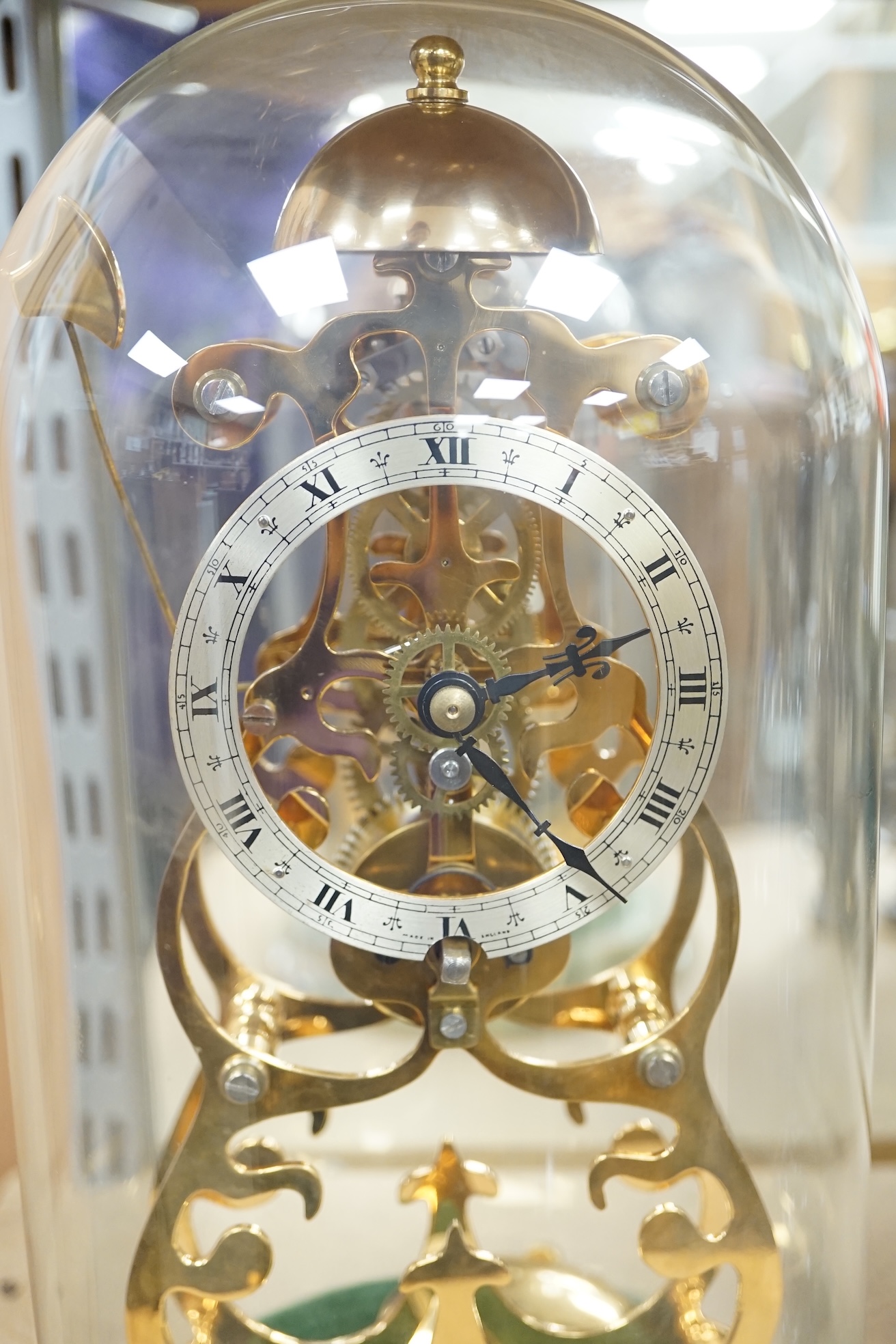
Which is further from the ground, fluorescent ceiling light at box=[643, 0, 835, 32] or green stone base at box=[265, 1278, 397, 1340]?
fluorescent ceiling light at box=[643, 0, 835, 32]

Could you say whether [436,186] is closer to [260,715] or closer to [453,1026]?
[260,715]

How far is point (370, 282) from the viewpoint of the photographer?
727mm

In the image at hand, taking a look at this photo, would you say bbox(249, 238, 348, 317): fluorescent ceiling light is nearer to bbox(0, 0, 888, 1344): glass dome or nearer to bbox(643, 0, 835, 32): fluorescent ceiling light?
bbox(0, 0, 888, 1344): glass dome

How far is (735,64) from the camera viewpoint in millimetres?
1061

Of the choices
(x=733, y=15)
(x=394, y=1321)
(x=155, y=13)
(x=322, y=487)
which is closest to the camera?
(x=322, y=487)

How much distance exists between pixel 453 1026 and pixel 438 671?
203mm

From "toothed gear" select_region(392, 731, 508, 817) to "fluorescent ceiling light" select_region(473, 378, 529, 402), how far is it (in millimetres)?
182

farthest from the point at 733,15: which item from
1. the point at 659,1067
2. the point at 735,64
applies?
the point at 659,1067

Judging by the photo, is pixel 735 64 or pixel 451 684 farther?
pixel 735 64

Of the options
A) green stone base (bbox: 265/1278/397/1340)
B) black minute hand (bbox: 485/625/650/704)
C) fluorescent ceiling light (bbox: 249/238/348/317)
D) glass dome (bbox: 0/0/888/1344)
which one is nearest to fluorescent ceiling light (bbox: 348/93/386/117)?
glass dome (bbox: 0/0/888/1344)

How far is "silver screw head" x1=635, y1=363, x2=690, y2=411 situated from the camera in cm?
67

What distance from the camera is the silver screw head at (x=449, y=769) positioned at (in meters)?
0.67

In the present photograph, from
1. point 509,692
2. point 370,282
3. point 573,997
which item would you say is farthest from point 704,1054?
point 370,282

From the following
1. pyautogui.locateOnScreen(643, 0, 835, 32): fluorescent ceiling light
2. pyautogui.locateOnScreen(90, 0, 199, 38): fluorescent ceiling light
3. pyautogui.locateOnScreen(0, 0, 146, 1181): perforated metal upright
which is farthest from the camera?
pyautogui.locateOnScreen(643, 0, 835, 32): fluorescent ceiling light
